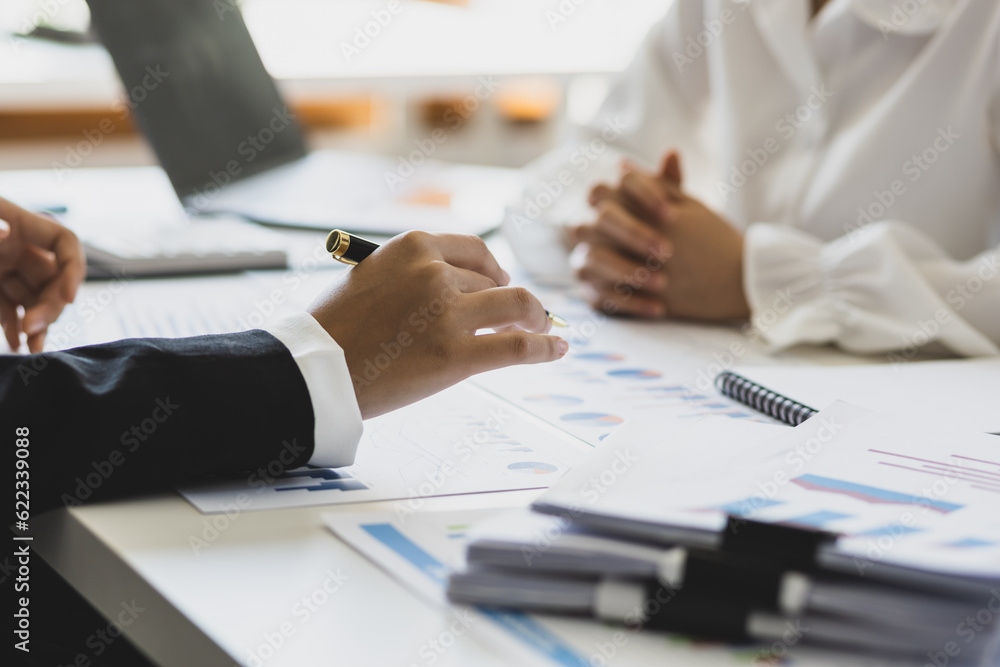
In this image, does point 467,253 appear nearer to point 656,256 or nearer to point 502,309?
point 502,309

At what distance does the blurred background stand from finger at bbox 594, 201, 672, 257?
116cm

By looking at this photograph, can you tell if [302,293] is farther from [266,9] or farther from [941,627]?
[266,9]

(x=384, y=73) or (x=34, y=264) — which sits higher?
(x=384, y=73)

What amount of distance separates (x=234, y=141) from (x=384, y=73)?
Answer: 132 cm

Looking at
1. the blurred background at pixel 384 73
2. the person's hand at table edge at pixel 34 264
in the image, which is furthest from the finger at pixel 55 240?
the blurred background at pixel 384 73

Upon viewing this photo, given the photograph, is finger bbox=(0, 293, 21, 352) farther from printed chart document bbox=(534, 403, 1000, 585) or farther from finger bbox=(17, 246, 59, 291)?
printed chart document bbox=(534, 403, 1000, 585)

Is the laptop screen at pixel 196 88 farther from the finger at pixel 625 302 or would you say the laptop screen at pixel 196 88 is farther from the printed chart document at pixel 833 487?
the printed chart document at pixel 833 487

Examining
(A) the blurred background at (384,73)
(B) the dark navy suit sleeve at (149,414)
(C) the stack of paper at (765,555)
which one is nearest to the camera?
(C) the stack of paper at (765,555)

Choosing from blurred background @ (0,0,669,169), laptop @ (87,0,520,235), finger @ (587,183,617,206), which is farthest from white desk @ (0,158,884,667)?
blurred background @ (0,0,669,169)

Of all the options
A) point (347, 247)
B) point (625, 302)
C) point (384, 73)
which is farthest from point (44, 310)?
point (384, 73)

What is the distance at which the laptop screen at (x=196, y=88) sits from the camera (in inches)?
51.9

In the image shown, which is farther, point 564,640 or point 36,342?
point 36,342

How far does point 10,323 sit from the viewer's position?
0.96m

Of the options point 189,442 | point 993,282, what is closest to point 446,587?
point 189,442
